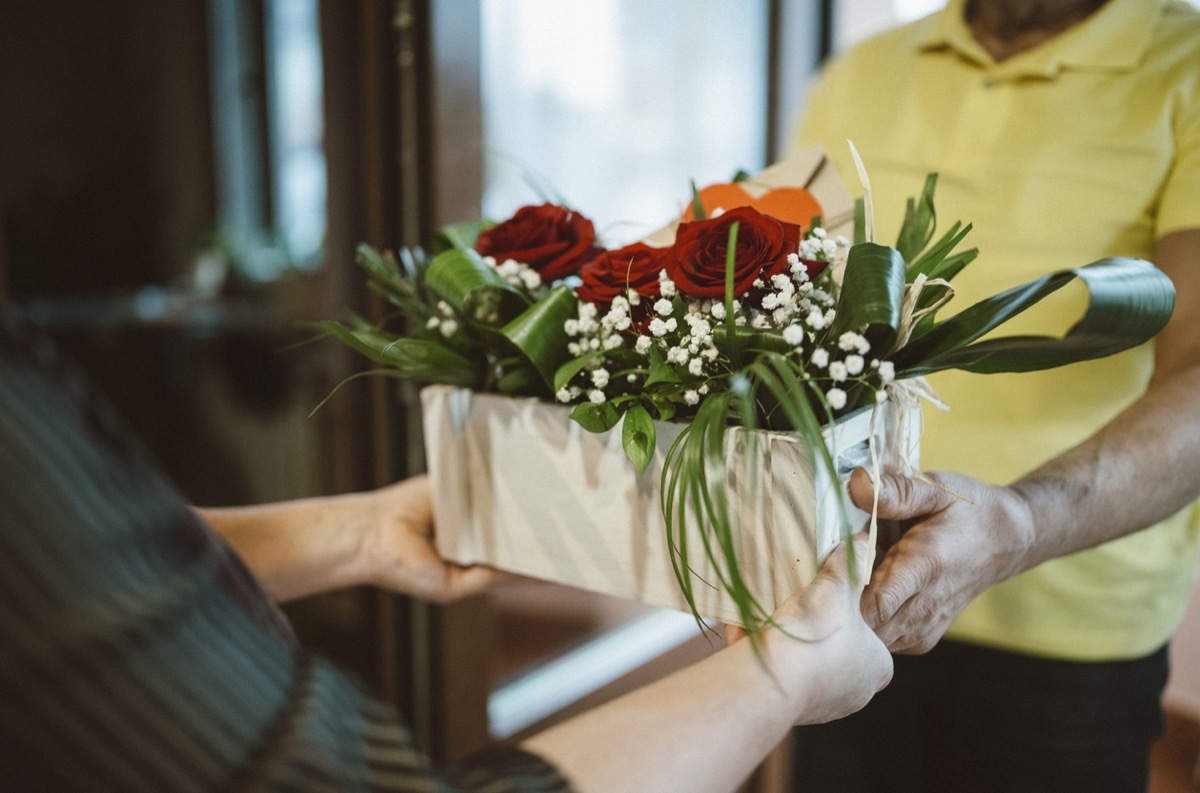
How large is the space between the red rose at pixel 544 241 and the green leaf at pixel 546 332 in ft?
0.19

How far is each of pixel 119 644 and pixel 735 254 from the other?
45cm

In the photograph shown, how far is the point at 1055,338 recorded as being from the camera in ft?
1.92

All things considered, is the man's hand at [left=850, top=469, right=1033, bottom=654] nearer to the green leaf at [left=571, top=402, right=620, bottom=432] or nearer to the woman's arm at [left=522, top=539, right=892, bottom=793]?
the woman's arm at [left=522, top=539, right=892, bottom=793]

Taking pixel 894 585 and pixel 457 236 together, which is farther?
pixel 457 236

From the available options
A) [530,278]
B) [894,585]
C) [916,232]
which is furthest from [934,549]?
[530,278]

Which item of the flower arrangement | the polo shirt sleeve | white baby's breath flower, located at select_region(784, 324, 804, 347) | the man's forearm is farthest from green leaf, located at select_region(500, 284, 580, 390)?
the polo shirt sleeve

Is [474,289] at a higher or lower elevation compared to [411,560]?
higher

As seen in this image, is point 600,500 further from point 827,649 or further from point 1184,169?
point 1184,169

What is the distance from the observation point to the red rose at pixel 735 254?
614mm

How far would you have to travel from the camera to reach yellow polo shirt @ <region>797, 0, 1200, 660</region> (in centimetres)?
93

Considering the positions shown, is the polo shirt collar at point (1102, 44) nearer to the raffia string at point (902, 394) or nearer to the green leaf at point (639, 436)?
the raffia string at point (902, 394)

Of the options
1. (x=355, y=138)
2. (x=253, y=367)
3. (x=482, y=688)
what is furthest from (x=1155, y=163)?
(x=253, y=367)

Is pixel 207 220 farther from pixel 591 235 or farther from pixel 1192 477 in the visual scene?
pixel 1192 477

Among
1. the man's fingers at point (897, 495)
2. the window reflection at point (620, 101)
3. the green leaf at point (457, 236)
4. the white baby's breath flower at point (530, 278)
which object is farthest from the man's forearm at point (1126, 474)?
the window reflection at point (620, 101)
